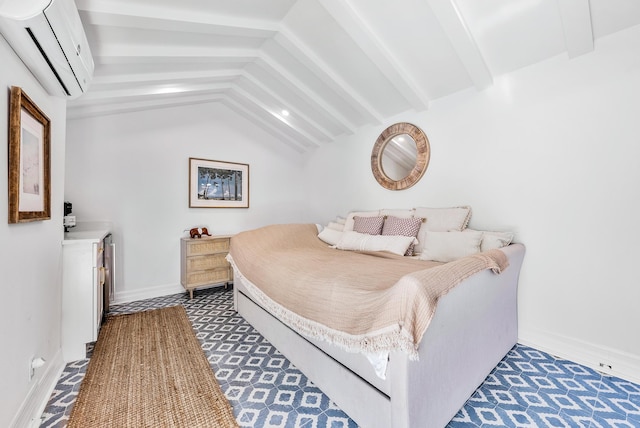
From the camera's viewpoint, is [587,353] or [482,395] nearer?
[482,395]

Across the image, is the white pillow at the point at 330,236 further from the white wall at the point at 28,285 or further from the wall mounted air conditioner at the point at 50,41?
the wall mounted air conditioner at the point at 50,41

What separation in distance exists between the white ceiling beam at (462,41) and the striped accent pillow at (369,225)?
162 centimetres

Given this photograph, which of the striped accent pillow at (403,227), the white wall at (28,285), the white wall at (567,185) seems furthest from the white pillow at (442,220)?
the white wall at (28,285)

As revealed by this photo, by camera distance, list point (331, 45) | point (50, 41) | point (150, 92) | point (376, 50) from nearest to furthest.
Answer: point (50, 41)
point (376, 50)
point (331, 45)
point (150, 92)

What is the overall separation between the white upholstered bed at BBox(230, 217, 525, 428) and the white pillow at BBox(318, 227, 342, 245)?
1387mm

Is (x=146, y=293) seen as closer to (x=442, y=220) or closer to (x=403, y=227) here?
(x=403, y=227)

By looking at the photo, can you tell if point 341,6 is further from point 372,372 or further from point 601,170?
point 372,372

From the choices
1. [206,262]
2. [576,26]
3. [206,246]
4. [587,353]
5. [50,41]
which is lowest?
[587,353]

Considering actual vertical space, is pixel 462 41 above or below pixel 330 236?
above

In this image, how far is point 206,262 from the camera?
3.55 metres

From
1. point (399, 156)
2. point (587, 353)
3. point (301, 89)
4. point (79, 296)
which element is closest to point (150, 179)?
Answer: point (79, 296)

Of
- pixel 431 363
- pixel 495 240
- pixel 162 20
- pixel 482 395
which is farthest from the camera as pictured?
pixel 495 240

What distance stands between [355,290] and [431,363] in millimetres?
454

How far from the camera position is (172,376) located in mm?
1790
